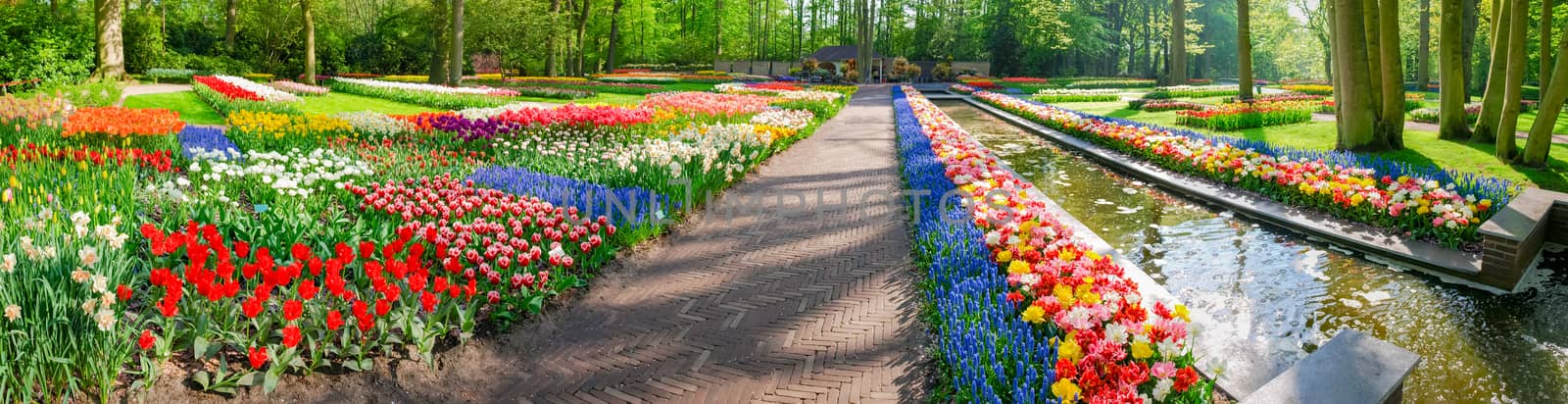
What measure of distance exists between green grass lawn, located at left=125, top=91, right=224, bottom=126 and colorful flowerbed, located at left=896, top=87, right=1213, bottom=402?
14.7 metres

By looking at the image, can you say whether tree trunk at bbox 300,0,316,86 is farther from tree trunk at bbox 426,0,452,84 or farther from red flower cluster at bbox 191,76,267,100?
red flower cluster at bbox 191,76,267,100

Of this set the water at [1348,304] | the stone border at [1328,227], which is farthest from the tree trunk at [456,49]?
the water at [1348,304]

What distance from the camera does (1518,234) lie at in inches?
204

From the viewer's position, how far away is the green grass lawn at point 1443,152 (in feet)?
27.5

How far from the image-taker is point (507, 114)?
419 inches

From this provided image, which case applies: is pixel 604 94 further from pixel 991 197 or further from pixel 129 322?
pixel 129 322

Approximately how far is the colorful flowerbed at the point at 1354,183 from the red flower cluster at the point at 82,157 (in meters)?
10.5

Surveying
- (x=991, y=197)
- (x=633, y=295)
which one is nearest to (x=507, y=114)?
(x=633, y=295)

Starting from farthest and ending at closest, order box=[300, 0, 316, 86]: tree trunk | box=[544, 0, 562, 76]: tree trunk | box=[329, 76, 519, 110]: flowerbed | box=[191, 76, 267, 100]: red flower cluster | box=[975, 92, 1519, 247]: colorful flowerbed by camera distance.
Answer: box=[544, 0, 562, 76]: tree trunk → box=[300, 0, 316, 86]: tree trunk → box=[329, 76, 519, 110]: flowerbed → box=[191, 76, 267, 100]: red flower cluster → box=[975, 92, 1519, 247]: colorful flowerbed

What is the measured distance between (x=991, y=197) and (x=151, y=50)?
3881 cm

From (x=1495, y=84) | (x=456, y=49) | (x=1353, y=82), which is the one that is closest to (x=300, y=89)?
(x=456, y=49)

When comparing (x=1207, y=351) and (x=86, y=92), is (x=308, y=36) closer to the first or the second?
(x=86, y=92)

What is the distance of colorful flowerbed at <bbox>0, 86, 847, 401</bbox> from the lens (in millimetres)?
3119

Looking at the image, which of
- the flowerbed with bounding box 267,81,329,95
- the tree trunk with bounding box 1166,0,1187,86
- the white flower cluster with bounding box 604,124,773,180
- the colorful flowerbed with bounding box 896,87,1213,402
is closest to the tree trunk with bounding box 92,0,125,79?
the flowerbed with bounding box 267,81,329,95
